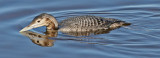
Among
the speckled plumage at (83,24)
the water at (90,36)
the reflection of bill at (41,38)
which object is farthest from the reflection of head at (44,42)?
the speckled plumage at (83,24)

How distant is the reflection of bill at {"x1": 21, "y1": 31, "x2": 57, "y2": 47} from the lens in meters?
12.1

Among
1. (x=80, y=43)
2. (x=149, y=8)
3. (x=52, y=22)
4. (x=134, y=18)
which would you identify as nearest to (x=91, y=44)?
(x=80, y=43)

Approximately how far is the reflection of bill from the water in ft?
0.48

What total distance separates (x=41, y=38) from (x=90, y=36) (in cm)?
158

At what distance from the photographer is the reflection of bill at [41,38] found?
12.1m

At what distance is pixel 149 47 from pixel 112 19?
2541 mm

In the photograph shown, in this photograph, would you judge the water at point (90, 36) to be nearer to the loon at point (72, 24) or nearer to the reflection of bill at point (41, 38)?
the reflection of bill at point (41, 38)

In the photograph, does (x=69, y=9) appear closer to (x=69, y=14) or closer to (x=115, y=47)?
(x=69, y=14)

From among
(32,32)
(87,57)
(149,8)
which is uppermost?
(149,8)

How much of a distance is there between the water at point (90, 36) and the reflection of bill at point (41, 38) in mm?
146

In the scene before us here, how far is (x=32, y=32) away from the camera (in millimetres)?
13094

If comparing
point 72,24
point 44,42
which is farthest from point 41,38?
point 72,24

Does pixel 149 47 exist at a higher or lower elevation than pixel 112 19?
lower

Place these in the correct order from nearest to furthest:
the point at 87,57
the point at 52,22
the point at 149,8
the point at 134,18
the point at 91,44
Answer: the point at 87,57 < the point at 91,44 < the point at 52,22 < the point at 134,18 < the point at 149,8
